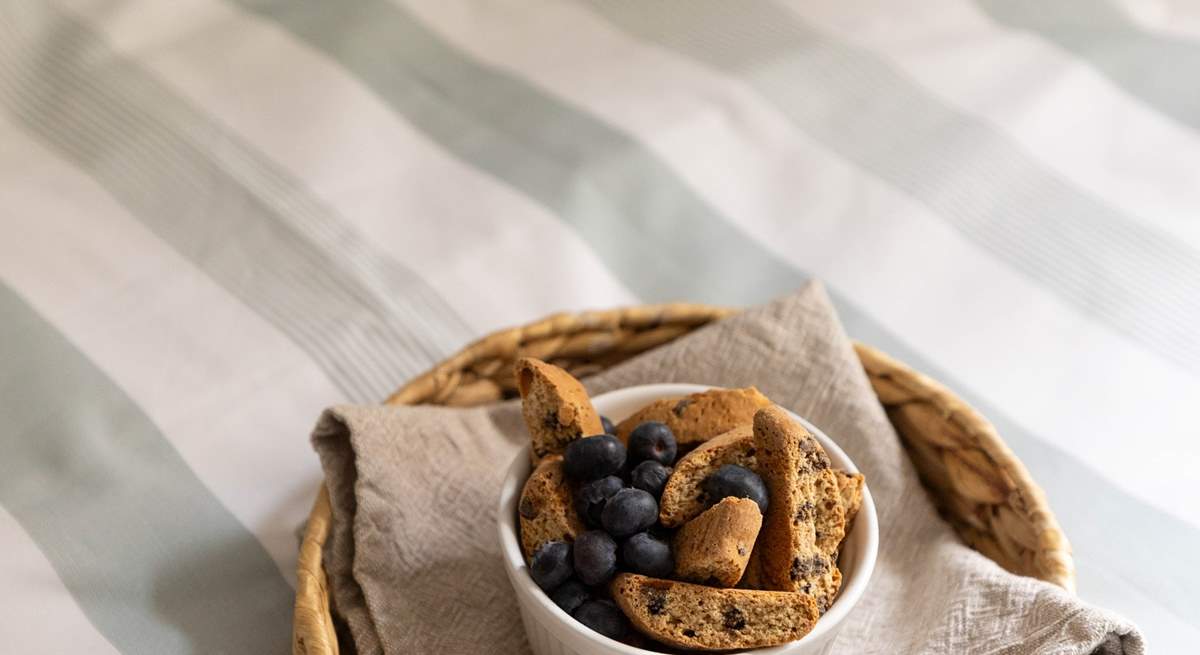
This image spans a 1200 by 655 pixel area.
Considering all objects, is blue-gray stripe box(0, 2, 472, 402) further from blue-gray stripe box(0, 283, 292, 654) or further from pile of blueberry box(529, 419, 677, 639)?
pile of blueberry box(529, 419, 677, 639)

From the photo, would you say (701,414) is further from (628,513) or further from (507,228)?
(507,228)

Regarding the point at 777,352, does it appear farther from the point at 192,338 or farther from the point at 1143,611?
the point at 192,338

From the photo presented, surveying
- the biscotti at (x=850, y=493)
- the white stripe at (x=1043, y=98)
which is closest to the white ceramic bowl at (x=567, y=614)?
the biscotti at (x=850, y=493)

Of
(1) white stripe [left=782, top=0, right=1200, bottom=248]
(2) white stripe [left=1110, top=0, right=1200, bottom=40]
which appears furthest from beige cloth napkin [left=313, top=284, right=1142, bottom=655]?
(2) white stripe [left=1110, top=0, right=1200, bottom=40]

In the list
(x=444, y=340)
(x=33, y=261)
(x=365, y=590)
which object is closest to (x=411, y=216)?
(x=444, y=340)

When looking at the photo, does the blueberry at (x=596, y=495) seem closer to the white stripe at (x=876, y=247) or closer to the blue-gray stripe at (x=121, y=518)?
the blue-gray stripe at (x=121, y=518)

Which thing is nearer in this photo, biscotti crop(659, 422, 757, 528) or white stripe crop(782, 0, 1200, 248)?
biscotti crop(659, 422, 757, 528)
